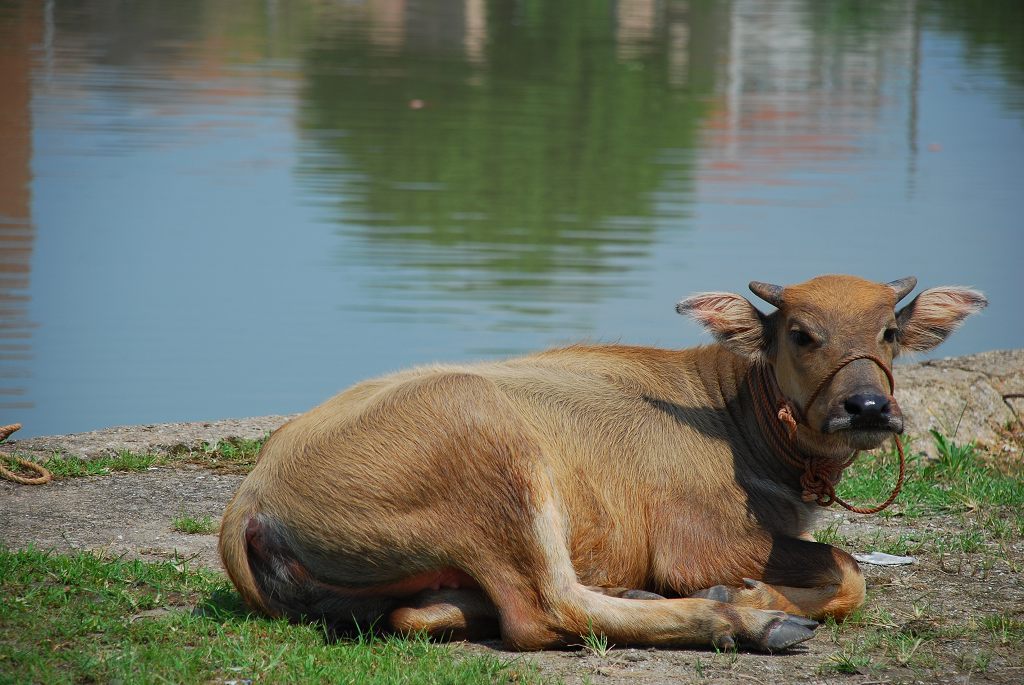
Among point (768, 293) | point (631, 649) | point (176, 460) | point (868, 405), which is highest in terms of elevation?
point (768, 293)

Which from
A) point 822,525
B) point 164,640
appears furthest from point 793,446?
point 164,640

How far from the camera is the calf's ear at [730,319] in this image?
515cm

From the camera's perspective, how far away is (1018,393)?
8500 mm

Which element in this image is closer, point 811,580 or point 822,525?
point 811,580

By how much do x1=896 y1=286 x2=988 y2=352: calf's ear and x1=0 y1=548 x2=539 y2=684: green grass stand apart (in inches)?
83.9

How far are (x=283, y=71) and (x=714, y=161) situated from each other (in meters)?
14.8

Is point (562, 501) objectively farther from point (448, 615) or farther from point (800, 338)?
point (800, 338)

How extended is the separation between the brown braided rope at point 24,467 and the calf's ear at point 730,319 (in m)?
3.49

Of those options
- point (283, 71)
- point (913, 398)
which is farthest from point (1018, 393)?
point (283, 71)

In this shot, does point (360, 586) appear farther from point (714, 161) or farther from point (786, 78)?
point (786, 78)

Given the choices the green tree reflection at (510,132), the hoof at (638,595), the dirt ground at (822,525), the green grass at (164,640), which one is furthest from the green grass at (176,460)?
the green tree reflection at (510,132)

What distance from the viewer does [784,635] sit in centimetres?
462

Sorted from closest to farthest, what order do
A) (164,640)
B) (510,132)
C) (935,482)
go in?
1. (164,640)
2. (935,482)
3. (510,132)

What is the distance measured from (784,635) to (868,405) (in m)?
0.88
